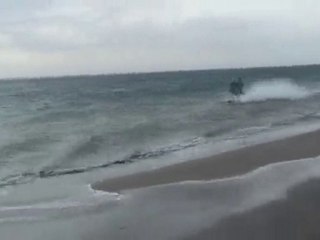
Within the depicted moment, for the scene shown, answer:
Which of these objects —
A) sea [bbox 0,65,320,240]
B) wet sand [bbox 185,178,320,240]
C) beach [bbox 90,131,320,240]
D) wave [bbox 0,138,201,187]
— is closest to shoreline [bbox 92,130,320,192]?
beach [bbox 90,131,320,240]

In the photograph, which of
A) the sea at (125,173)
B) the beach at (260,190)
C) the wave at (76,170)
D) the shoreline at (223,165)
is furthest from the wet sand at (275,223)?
the wave at (76,170)

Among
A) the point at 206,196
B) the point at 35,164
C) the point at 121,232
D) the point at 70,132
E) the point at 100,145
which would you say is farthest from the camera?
the point at 70,132

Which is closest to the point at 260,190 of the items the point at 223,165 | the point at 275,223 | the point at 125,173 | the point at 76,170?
the point at 275,223

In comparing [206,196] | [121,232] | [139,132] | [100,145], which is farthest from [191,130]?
[121,232]

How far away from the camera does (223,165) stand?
47.8 feet

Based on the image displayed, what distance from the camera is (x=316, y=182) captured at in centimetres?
1176

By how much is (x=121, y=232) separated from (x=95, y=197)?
2999 millimetres

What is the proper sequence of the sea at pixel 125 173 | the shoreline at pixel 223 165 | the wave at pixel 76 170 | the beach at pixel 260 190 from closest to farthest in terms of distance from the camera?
1. the beach at pixel 260 190
2. the sea at pixel 125 173
3. the shoreline at pixel 223 165
4. the wave at pixel 76 170

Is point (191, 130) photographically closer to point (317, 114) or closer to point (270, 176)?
point (317, 114)

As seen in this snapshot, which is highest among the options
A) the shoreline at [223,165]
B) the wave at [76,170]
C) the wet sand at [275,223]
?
the wet sand at [275,223]

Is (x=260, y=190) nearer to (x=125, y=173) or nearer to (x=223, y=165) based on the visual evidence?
(x=223, y=165)

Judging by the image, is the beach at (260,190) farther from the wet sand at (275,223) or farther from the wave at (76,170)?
the wave at (76,170)

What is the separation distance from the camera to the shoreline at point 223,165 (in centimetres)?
1299

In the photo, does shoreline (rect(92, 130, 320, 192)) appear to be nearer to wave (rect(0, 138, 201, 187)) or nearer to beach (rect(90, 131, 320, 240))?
beach (rect(90, 131, 320, 240))
